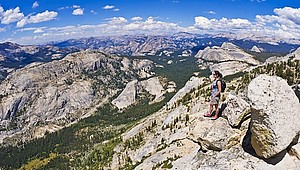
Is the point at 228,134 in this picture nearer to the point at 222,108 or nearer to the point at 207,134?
the point at 207,134

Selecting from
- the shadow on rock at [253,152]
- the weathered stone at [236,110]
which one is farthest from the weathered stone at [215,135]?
the shadow on rock at [253,152]

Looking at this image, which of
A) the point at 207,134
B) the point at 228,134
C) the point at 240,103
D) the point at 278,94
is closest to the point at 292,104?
the point at 278,94

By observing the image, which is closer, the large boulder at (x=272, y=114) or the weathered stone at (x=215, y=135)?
the large boulder at (x=272, y=114)

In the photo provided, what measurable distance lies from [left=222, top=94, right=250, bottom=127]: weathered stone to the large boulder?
3.40m

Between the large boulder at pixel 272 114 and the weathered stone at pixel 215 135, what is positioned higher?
the large boulder at pixel 272 114

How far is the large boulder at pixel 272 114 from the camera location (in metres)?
17.8

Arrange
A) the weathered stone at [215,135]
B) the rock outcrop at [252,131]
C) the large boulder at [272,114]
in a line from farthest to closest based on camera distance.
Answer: the weathered stone at [215,135]
the rock outcrop at [252,131]
the large boulder at [272,114]

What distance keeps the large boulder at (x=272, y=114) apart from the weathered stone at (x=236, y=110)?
11.2 ft

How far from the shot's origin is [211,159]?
72.4 feet

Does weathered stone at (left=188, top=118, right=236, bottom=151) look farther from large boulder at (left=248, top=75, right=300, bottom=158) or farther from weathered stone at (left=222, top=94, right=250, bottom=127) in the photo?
large boulder at (left=248, top=75, right=300, bottom=158)

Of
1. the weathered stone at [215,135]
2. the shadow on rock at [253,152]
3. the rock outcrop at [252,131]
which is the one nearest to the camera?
the rock outcrop at [252,131]

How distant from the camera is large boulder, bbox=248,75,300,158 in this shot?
17.8 m

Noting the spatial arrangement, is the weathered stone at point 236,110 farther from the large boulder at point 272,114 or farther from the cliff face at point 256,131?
the large boulder at point 272,114

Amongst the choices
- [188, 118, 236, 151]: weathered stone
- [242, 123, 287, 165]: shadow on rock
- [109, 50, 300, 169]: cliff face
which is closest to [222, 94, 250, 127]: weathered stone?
[109, 50, 300, 169]: cliff face
